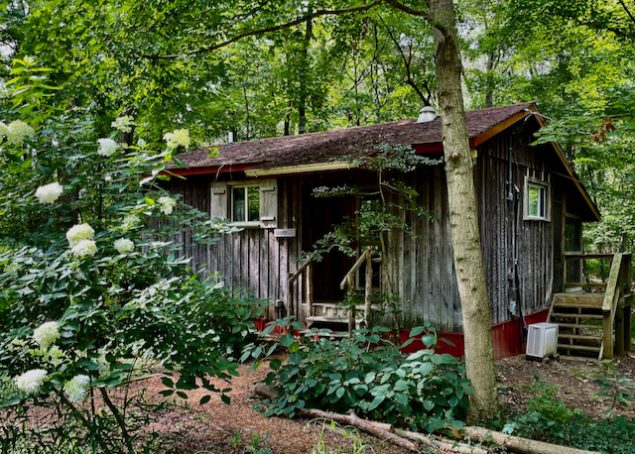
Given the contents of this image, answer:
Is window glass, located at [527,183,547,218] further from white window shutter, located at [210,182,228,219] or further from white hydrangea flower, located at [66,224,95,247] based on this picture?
white hydrangea flower, located at [66,224,95,247]

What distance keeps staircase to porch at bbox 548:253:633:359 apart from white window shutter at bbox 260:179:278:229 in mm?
5849

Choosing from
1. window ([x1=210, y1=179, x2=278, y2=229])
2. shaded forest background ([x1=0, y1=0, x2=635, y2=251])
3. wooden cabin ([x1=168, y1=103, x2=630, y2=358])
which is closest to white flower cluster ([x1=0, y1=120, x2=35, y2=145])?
shaded forest background ([x1=0, y1=0, x2=635, y2=251])

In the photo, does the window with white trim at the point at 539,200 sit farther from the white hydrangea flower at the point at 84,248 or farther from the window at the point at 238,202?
the white hydrangea flower at the point at 84,248

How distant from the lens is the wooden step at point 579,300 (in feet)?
33.3

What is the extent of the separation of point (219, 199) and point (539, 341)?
20.5 feet

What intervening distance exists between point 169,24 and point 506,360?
7121 mm

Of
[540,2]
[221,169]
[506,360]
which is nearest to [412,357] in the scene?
[506,360]

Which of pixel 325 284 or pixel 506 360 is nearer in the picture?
pixel 506 360

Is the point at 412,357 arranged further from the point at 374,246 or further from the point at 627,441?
the point at 374,246

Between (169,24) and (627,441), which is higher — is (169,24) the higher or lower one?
the higher one

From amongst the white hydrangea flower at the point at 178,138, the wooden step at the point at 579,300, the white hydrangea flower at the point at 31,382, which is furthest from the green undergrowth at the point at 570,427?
the wooden step at the point at 579,300

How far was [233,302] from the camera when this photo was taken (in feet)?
12.3

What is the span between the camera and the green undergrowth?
4379 millimetres

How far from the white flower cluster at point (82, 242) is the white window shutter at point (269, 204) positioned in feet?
19.6
